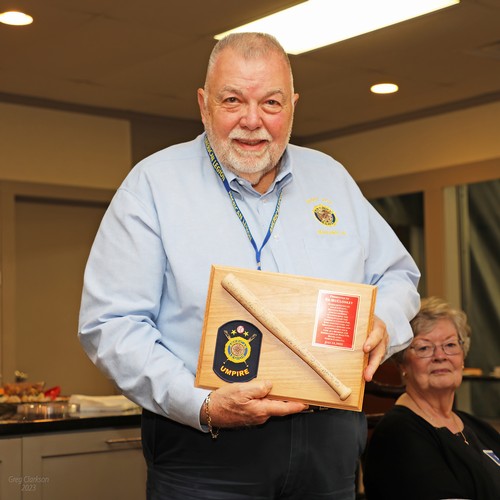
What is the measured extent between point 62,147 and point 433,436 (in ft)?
13.5

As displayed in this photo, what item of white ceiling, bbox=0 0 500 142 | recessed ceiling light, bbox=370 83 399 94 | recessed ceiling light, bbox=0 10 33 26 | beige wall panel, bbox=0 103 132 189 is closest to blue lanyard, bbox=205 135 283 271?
white ceiling, bbox=0 0 500 142

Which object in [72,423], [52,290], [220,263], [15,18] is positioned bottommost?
A: [72,423]

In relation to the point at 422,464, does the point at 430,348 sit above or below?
above

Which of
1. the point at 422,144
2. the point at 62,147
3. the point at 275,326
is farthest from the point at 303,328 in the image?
the point at 422,144

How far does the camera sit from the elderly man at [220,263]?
156cm

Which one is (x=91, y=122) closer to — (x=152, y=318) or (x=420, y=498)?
(x=420, y=498)

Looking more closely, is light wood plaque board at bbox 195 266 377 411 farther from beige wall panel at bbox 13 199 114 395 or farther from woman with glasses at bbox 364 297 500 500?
beige wall panel at bbox 13 199 114 395

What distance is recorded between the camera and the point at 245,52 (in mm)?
1658

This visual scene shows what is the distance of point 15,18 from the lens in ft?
14.0

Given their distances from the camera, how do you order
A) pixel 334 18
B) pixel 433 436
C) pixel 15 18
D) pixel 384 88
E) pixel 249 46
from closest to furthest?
pixel 249 46, pixel 433 436, pixel 15 18, pixel 334 18, pixel 384 88

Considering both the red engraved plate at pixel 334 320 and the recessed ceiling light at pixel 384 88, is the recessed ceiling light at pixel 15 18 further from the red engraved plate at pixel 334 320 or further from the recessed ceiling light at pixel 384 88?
the red engraved plate at pixel 334 320

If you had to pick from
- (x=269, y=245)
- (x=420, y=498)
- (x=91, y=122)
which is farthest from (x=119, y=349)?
(x=91, y=122)

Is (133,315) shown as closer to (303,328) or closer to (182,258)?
(182,258)

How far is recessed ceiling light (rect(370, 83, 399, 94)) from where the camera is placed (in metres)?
5.71
